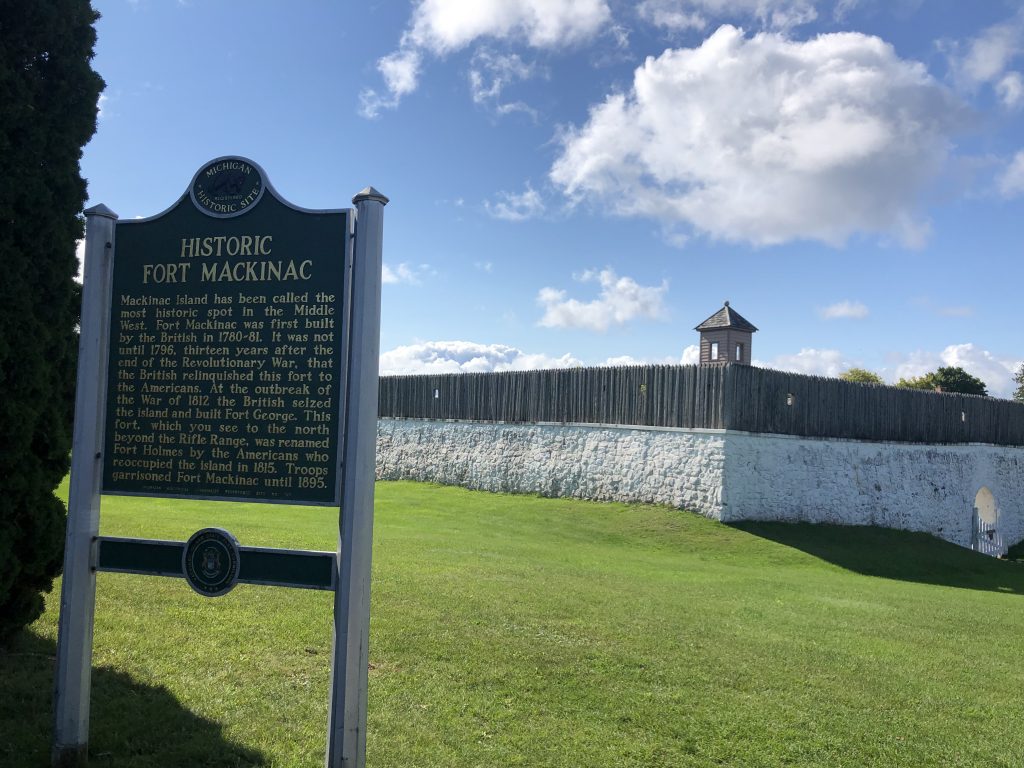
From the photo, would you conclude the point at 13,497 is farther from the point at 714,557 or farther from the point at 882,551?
the point at 882,551

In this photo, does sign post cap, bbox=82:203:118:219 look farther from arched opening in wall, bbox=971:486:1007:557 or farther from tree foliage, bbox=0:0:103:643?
arched opening in wall, bbox=971:486:1007:557

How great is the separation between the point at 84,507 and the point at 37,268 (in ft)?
7.59

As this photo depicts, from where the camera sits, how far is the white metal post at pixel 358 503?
446 cm

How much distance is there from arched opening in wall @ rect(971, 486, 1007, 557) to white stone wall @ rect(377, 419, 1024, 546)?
41 cm

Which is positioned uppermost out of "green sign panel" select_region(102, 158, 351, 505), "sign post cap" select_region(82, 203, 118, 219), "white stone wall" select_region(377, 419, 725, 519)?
"sign post cap" select_region(82, 203, 118, 219)

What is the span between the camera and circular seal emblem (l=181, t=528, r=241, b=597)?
4828mm

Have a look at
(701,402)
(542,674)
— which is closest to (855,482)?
(701,402)

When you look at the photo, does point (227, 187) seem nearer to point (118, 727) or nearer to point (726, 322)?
point (118, 727)

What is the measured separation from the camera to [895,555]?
22.0 m

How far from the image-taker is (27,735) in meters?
5.04

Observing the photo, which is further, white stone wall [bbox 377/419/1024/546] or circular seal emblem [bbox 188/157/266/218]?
white stone wall [bbox 377/419/1024/546]

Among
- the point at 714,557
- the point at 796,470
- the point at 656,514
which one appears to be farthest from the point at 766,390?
the point at 714,557

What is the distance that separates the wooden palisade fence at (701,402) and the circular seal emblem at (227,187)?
63.7 feet

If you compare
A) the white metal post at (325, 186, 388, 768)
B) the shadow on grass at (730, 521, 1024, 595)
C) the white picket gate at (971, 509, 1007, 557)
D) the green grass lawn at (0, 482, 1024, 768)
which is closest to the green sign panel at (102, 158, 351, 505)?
the white metal post at (325, 186, 388, 768)
